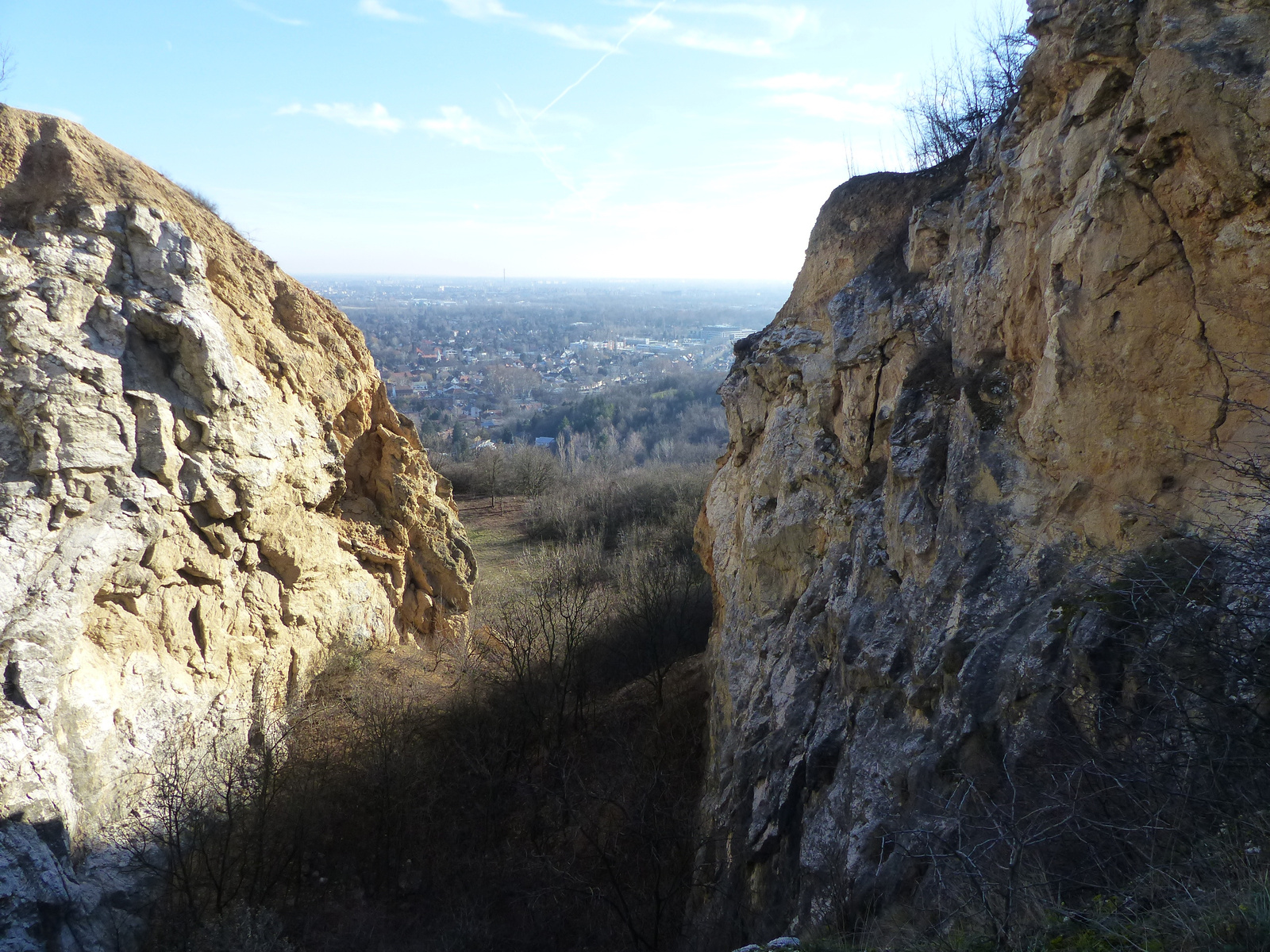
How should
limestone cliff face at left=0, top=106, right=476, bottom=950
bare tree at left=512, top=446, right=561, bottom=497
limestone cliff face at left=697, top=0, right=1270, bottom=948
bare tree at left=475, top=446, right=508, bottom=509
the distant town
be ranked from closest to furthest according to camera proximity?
limestone cliff face at left=697, top=0, right=1270, bottom=948 < limestone cliff face at left=0, top=106, right=476, bottom=950 < bare tree at left=475, top=446, right=508, bottom=509 < bare tree at left=512, top=446, right=561, bottom=497 < the distant town

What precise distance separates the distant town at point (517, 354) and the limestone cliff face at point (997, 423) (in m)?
25.6

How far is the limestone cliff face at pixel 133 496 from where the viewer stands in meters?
8.52

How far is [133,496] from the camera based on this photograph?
1019cm

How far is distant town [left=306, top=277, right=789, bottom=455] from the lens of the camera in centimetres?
5984

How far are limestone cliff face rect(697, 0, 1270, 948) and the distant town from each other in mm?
25620

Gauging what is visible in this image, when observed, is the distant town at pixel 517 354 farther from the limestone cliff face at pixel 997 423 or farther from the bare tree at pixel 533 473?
the limestone cliff face at pixel 997 423

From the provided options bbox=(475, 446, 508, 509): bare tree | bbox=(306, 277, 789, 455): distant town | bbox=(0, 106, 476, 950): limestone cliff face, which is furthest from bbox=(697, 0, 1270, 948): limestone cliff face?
bbox=(475, 446, 508, 509): bare tree

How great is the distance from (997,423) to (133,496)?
1063 cm

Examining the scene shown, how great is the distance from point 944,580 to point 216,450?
1026 centimetres

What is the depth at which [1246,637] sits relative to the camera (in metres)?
4.29

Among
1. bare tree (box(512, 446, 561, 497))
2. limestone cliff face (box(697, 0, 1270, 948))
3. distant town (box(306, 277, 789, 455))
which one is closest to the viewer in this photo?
limestone cliff face (box(697, 0, 1270, 948))

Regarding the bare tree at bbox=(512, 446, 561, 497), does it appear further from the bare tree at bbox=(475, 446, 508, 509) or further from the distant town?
the distant town

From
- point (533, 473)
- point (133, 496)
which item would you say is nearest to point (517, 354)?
point (533, 473)

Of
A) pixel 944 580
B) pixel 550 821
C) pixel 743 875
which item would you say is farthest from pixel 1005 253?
pixel 550 821
